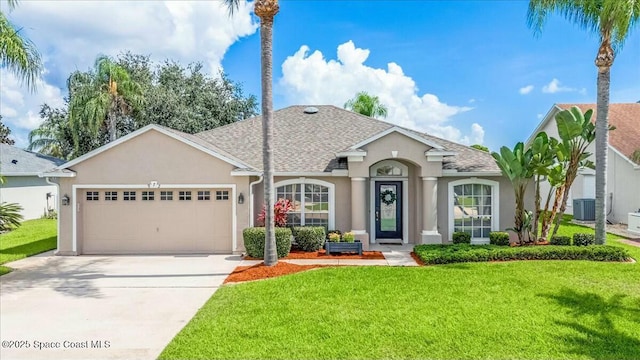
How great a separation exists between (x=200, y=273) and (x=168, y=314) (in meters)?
3.34

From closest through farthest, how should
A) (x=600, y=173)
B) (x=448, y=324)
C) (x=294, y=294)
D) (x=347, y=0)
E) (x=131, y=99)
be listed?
(x=448, y=324)
(x=294, y=294)
(x=600, y=173)
(x=347, y=0)
(x=131, y=99)

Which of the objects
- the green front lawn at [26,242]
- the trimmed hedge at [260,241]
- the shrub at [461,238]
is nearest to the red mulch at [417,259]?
the shrub at [461,238]

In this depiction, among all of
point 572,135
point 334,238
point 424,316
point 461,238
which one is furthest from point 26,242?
point 572,135

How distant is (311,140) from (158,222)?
23.6ft

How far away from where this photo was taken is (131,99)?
2711 cm

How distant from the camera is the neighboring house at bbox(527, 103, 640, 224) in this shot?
1932 centimetres

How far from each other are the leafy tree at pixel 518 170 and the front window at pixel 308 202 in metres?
6.31

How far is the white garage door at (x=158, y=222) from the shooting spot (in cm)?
1377

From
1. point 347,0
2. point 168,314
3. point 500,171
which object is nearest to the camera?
point 168,314

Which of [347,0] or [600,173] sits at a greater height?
[347,0]

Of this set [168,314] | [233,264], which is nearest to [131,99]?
[233,264]

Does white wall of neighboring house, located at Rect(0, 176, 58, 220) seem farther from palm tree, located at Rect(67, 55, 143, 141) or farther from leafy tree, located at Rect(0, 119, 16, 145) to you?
leafy tree, located at Rect(0, 119, 16, 145)

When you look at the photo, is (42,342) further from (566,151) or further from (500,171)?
(566,151)

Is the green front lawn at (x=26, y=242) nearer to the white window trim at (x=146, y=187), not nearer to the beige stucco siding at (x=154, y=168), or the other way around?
the white window trim at (x=146, y=187)
